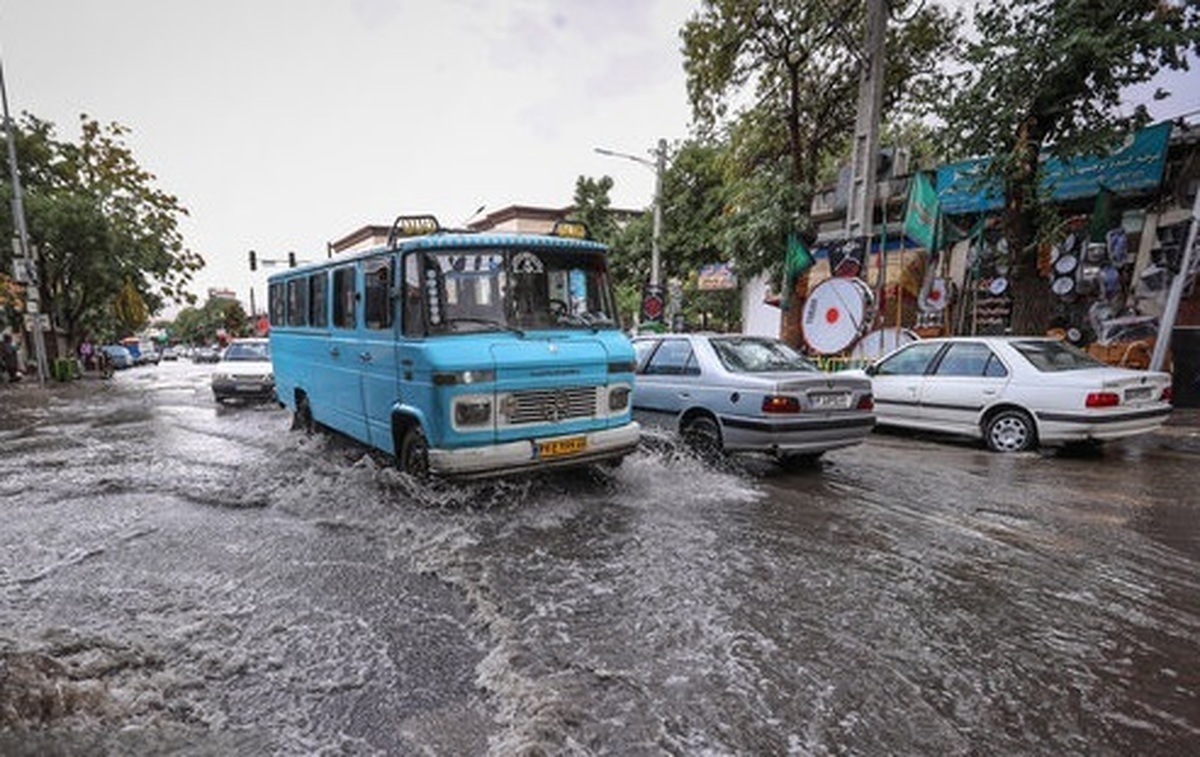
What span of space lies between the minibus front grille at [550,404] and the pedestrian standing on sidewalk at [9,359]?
1112 inches

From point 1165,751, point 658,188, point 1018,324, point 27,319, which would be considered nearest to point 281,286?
point 1165,751

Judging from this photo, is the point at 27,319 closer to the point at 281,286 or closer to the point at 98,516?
the point at 281,286

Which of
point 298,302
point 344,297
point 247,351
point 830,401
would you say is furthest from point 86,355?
point 830,401

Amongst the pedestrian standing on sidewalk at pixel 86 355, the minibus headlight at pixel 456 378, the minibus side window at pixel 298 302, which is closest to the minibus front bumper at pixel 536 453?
the minibus headlight at pixel 456 378

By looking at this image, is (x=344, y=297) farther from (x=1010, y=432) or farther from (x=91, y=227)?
(x=91, y=227)

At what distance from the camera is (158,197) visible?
27.5 meters

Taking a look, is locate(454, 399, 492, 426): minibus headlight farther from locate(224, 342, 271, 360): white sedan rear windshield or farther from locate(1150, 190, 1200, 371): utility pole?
locate(224, 342, 271, 360): white sedan rear windshield

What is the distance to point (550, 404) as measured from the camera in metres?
5.63

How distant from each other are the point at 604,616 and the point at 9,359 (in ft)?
98.9

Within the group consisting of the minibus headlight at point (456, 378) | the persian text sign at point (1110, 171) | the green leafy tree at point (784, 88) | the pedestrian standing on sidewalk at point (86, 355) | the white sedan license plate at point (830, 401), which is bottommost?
the pedestrian standing on sidewalk at point (86, 355)

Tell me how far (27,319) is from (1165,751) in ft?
95.7

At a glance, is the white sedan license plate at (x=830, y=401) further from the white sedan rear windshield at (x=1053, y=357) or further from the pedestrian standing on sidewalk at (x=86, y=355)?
the pedestrian standing on sidewalk at (x=86, y=355)

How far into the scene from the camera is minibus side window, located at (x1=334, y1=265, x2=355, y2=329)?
679 centimetres

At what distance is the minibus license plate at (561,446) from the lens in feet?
18.4
